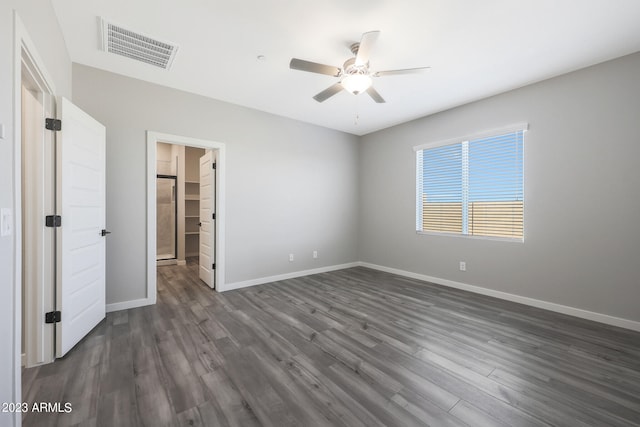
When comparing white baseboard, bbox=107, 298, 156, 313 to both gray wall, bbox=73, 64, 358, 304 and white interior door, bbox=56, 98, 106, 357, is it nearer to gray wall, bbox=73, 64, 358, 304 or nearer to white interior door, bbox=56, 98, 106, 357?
gray wall, bbox=73, 64, 358, 304

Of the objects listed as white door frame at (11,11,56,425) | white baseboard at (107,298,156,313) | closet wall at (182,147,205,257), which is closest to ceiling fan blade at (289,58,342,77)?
white door frame at (11,11,56,425)

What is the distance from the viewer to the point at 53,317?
2115 mm

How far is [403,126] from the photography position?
190 inches

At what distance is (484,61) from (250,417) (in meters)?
3.82

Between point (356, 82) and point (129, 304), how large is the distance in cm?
365

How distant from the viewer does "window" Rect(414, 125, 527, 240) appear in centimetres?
353

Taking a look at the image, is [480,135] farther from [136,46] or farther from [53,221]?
[53,221]

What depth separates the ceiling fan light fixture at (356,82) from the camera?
2488 millimetres

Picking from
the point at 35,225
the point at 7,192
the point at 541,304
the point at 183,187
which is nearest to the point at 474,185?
the point at 541,304

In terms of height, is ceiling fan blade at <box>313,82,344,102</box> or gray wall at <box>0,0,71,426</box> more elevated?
ceiling fan blade at <box>313,82,344,102</box>

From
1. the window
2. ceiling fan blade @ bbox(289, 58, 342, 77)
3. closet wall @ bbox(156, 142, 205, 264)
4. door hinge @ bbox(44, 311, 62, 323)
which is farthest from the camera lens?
closet wall @ bbox(156, 142, 205, 264)

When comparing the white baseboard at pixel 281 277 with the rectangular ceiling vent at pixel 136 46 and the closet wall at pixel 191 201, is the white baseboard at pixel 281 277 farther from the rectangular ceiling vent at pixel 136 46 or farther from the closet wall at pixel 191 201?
the closet wall at pixel 191 201

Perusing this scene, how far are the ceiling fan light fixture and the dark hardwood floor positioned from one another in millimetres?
2430

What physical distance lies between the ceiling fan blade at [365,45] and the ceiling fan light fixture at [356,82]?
0.42 ft
